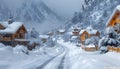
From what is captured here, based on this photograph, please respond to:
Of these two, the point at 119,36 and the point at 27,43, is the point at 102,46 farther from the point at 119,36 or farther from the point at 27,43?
the point at 27,43

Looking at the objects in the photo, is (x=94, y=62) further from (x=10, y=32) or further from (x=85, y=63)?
(x=10, y=32)

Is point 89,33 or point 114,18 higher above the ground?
point 114,18

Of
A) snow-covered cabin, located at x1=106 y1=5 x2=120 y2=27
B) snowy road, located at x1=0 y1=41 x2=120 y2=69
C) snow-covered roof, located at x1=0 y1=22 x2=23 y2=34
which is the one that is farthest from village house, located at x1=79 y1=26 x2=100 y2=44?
snowy road, located at x1=0 y1=41 x2=120 y2=69

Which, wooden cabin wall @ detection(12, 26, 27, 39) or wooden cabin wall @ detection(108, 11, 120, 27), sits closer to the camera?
wooden cabin wall @ detection(108, 11, 120, 27)

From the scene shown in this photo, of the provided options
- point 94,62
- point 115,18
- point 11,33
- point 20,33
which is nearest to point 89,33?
point 20,33

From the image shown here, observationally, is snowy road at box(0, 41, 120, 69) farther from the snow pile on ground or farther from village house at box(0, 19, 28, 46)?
village house at box(0, 19, 28, 46)

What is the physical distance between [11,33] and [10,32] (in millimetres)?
441

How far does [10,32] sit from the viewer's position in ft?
266

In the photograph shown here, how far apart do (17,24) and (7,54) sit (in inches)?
1679

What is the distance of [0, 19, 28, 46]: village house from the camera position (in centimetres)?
8100

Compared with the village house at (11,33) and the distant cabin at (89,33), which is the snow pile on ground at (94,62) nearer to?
the village house at (11,33)

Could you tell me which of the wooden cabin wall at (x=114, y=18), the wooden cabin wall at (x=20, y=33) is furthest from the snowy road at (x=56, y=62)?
the wooden cabin wall at (x=20, y=33)

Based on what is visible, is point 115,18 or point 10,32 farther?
point 10,32

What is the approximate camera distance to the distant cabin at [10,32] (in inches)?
3189
